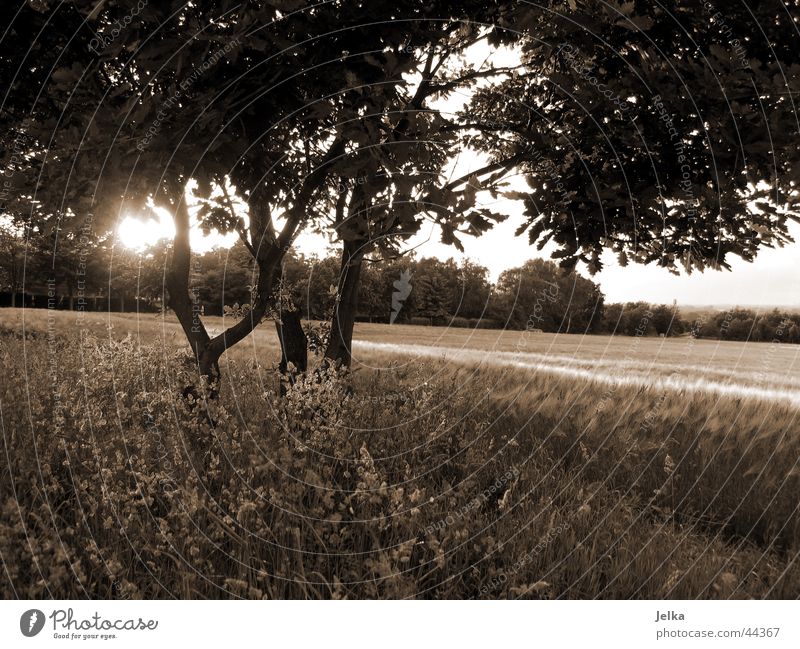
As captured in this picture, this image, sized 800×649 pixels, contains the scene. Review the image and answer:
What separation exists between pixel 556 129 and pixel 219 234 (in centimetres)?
405

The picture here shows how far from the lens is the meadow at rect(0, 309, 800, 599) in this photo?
2.83 m

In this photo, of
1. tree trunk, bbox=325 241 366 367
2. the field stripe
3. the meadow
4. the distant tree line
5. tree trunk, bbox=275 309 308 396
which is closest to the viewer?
the meadow

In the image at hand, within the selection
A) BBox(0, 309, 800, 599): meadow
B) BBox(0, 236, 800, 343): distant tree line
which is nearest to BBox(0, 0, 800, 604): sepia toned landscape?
BBox(0, 309, 800, 599): meadow

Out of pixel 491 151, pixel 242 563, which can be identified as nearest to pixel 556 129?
pixel 491 151

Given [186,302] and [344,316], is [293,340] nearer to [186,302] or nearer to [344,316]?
[344,316]

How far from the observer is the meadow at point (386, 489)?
9.27 feet

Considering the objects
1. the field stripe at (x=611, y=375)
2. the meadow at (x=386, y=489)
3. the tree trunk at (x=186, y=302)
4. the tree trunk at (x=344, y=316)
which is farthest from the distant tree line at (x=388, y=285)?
the meadow at (x=386, y=489)

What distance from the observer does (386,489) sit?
10.6 ft

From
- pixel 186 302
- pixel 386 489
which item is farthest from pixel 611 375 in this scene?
pixel 186 302

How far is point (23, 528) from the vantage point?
273 centimetres

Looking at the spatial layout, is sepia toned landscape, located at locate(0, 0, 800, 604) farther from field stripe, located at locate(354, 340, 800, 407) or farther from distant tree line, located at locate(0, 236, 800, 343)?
distant tree line, located at locate(0, 236, 800, 343)

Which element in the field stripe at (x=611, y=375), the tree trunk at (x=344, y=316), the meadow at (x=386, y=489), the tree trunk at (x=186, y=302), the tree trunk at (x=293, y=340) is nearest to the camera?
the meadow at (x=386, y=489)

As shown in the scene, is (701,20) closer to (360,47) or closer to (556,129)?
(556,129)

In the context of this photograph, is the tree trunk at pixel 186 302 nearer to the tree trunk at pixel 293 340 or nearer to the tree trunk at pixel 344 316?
the tree trunk at pixel 293 340
